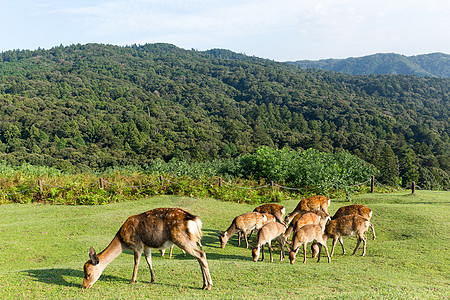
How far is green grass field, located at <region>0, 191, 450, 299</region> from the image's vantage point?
6.19 meters

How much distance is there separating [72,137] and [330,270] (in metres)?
69.3

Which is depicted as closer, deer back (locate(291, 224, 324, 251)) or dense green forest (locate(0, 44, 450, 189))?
deer back (locate(291, 224, 324, 251))

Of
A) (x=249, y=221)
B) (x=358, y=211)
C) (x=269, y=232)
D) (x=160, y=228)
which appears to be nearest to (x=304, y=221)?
(x=269, y=232)

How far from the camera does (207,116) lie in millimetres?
103375

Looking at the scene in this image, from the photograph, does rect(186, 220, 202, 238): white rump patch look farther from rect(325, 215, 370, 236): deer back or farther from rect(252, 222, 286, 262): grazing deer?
rect(325, 215, 370, 236): deer back

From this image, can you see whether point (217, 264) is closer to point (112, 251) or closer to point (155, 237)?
point (155, 237)

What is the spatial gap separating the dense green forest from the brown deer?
4274 centimetres

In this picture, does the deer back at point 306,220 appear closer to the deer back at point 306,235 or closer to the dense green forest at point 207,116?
the deer back at point 306,235

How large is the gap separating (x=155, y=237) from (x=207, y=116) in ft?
321

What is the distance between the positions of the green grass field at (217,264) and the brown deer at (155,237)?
0.36 m

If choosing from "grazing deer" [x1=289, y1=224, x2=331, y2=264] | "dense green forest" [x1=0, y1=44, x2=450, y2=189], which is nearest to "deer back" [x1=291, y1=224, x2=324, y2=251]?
"grazing deer" [x1=289, y1=224, x2=331, y2=264]

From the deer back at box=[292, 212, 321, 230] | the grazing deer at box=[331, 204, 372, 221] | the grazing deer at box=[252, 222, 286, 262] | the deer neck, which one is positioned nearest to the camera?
the deer neck

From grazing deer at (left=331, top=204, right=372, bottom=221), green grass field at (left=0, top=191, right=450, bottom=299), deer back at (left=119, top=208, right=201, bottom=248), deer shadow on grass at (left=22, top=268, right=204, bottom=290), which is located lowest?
green grass field at (left=0, top=191, right=450, bottom=299)

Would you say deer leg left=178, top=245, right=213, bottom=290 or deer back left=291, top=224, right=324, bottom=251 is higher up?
deer leg left=178, top=245, right=213, bottom=290
